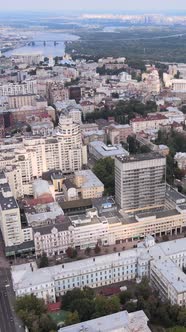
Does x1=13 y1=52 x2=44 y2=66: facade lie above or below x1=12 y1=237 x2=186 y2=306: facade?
above

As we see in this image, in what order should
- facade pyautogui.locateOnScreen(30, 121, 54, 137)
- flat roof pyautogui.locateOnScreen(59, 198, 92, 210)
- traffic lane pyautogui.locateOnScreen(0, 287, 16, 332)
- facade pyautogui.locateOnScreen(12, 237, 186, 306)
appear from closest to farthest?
traffic lane pyautogui.locateOnScreen(0, 287, 16, 332) < facade pyautogui.locateOnScreen(12, 237, 186, 306) < flat roof pyautogui.locateOnScreen(59, 198, 92, 210) < facade pyautogui.locateOnScreen(30, 121, 54, 137)

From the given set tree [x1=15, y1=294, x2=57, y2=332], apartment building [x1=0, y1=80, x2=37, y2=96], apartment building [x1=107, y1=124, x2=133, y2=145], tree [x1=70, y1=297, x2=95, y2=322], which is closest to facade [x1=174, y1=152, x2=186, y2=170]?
apartment building [x1=107, y1=124, x2=133, y2=145]

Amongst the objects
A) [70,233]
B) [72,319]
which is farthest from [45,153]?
[72,319]

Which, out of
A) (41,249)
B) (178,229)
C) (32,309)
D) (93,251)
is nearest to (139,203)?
(178,229)

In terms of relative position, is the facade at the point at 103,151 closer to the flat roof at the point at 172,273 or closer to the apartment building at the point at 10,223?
the apartment building at the point at 10,223

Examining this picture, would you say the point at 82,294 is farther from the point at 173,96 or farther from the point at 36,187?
the point at 173,96

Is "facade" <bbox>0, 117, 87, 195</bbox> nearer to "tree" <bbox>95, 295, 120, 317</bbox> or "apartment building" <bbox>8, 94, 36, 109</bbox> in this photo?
"tree" <bbox>95, 295, 120, 317</bbox>

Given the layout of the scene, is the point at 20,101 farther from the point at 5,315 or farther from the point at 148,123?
the point at 5,315
